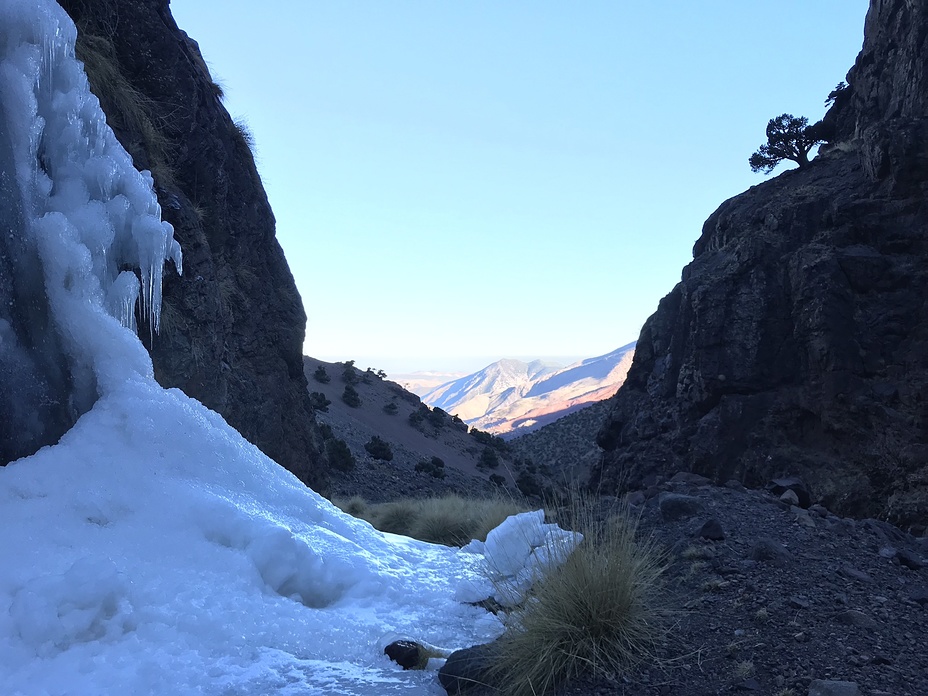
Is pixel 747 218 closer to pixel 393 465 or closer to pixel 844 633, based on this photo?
pixel 393 465

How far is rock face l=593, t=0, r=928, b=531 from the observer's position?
14.2 meters

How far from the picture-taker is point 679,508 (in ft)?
21.9

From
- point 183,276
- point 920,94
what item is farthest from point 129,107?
point 920,94

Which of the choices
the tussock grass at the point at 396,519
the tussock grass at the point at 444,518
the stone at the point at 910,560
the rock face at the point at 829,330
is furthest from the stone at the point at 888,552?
the rock face at the point at 829,330

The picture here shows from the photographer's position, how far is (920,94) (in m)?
15.5

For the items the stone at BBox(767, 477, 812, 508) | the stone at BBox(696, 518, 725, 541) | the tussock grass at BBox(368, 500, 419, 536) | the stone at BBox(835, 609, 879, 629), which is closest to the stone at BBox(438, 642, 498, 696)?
the stone at BBox(835, 609, 879, 629)

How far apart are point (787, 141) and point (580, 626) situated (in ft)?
79.0

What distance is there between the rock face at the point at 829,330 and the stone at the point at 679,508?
21.7 ft

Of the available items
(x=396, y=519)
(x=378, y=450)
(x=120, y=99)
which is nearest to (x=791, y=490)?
(x=396, y=519)

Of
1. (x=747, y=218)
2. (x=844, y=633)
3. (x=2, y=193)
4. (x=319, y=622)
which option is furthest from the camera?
(x=747, y=218)

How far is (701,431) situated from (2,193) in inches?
625

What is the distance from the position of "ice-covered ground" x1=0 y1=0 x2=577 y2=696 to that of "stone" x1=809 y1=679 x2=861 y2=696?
5.62 feet

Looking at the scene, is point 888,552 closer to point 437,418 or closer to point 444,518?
point 444,518

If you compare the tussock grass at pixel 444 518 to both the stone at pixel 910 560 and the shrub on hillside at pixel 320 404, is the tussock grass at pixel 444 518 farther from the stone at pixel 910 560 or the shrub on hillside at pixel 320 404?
the shrub on hillside at pixel 320 404
